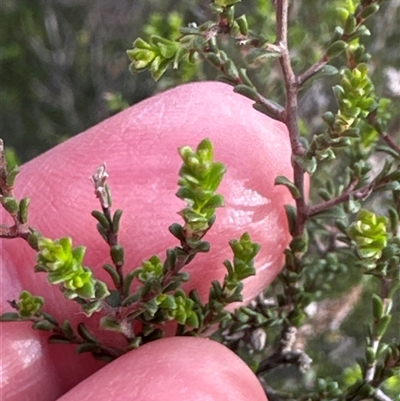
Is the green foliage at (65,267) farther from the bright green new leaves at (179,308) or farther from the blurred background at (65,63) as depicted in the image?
the blurred background at (65,63)

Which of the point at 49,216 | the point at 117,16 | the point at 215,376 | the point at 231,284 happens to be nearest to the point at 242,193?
the point at 231,284

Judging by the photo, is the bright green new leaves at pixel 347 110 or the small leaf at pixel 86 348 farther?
the small leaf at pixel 86 348

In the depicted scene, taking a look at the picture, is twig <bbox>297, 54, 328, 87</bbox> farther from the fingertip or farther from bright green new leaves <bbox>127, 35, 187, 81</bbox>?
the fingertip

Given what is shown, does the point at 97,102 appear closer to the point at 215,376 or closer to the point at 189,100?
the point at 189,100

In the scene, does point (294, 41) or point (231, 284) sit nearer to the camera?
point (231, 284)

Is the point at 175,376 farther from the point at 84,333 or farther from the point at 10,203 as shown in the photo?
the point at 10,203

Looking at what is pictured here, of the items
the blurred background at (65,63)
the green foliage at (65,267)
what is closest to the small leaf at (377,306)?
the green foliage at (65,267)

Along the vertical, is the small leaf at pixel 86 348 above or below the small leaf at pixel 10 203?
below
